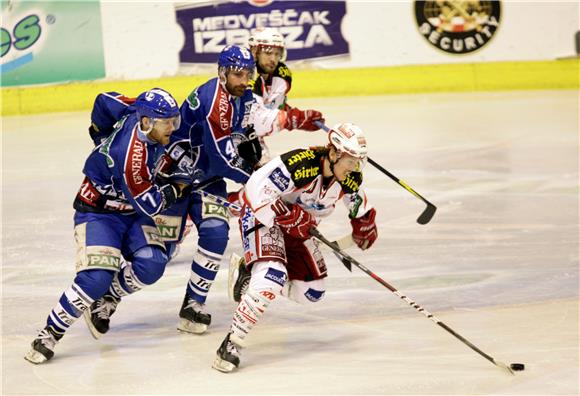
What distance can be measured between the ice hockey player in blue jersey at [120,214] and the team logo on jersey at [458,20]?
8056mm

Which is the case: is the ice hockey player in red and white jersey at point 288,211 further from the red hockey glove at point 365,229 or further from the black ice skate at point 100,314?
the black ice skate at point 100,314

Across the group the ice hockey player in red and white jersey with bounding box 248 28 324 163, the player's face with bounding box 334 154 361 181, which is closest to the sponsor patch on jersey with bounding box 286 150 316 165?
the player's face with bounding box 334 154 361 181

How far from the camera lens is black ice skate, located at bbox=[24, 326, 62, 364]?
507cm

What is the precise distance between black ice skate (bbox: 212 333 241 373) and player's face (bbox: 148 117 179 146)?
935mm

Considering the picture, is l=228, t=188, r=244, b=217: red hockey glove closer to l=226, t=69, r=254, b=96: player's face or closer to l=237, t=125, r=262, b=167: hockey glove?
l=237, t=125, r=262, b=167: hockey glove

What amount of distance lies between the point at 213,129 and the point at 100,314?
3.69 ft

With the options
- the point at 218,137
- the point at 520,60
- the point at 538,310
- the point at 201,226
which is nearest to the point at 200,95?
the point at 218,137

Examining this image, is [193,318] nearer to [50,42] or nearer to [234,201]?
[234,201]

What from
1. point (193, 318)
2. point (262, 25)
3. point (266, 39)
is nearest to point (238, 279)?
point (193, 318)

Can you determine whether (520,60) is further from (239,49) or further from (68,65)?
(239,49)

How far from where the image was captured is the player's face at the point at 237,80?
18.7ft

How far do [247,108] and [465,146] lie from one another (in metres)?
4.69

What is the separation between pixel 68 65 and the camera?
41.1ft

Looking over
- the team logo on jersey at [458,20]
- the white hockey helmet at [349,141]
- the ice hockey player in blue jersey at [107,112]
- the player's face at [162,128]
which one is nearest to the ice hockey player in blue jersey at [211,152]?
the ice hockey player in blue jersey at [107,112]
